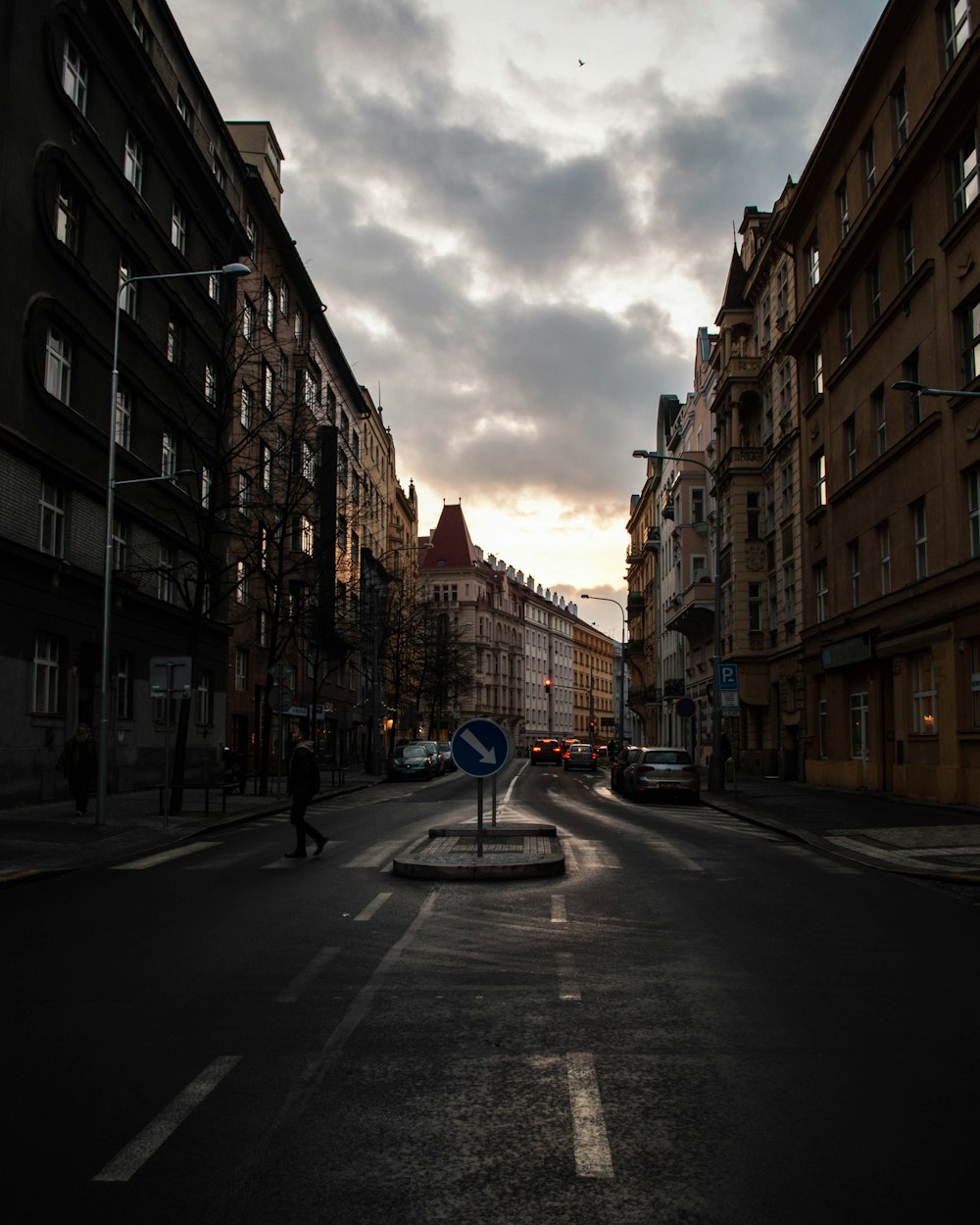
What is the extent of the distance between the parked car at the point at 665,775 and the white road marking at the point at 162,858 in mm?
14687

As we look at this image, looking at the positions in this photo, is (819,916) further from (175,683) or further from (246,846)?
(175,683)

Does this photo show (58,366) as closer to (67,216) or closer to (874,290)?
(67,216)

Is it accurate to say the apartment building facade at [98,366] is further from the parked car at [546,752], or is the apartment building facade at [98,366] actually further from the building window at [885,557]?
the parked car at [546,752]

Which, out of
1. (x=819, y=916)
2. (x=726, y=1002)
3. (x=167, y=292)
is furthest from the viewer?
(x=167, y=292)

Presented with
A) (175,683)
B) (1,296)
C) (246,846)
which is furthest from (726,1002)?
(1,296)

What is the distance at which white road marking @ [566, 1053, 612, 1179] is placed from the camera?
436 cm

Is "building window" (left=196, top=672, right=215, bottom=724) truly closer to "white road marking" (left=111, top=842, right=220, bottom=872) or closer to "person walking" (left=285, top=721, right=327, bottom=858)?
"white road marking" (left=111, top=842, right=220, bottom=872)

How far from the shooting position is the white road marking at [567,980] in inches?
286

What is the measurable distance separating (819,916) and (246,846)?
984 centimetres

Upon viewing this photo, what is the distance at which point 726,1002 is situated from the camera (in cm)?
711

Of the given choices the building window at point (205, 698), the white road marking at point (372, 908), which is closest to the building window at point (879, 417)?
the building window at point (205, 698)

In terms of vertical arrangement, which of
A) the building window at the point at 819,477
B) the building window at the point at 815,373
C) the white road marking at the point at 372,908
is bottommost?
the white road marking at the point at 372,908

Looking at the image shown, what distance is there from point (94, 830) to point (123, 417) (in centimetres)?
1456

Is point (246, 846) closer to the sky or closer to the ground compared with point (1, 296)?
closer to the ground
